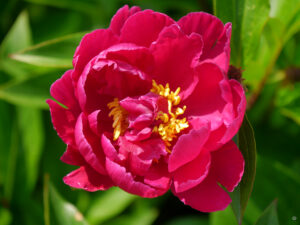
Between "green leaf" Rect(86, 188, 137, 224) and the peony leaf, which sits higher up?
the peony leaf

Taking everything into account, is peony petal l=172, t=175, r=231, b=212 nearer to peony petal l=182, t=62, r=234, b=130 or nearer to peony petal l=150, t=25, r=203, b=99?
peony petal l=182, t=62, r=234, b=130

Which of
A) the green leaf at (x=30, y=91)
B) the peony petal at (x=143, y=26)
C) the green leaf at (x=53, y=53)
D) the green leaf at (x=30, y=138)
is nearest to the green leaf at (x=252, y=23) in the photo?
the peony petal at (x=143, y=26)

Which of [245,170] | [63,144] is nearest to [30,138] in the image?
[63,144]

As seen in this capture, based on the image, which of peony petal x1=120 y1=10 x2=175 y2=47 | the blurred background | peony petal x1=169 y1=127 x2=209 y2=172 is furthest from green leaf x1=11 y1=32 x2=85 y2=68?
peony petal x1=169 y1=127 x2=209 y2=172

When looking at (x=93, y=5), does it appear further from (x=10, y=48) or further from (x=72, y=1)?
(x=10, y=48)

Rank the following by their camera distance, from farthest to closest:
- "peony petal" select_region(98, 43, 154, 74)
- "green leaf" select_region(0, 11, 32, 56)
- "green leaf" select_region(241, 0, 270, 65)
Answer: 1. "green leaf" select_region(0, 11, 32, 56)
2. "green leaf" select_region(241, 0, 270, 65)
3. "peony petal" select_region(98, 43, 154, 74)

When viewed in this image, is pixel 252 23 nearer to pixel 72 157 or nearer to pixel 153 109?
pixel 153 109
